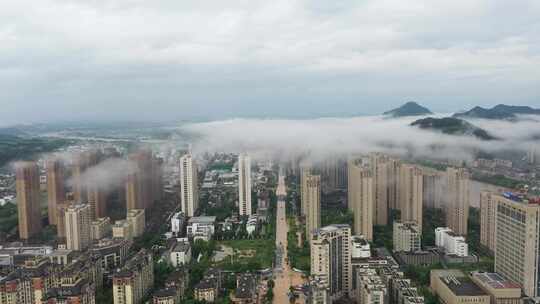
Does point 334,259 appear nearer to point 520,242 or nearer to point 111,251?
point 520,242

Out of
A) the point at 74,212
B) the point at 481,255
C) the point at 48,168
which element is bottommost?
the point at 481,255

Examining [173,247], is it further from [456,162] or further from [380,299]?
[456,162]

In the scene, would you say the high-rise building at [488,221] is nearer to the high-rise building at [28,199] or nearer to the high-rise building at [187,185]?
the high-rise building at [187,185]

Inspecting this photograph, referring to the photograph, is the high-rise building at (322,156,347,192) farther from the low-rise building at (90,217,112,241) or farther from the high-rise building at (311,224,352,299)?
the high-rise building at (311,224,352,299)

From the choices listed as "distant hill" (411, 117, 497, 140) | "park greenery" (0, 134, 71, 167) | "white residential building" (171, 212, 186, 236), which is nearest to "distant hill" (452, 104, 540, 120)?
"distant hill" (411, 117, 497, 140)

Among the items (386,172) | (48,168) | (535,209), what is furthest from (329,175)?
(535,209)

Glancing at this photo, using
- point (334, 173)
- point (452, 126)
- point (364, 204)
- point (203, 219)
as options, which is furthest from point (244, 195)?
point (452, 126)

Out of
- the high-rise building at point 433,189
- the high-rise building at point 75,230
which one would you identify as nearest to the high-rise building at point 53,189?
the high-rise building at point 75,230
